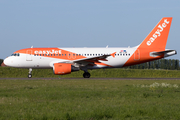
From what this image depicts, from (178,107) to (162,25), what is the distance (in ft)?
69.2

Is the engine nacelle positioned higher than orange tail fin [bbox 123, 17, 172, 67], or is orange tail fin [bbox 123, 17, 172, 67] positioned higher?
orange tail fin [bbox 123, 17, 172, 67]

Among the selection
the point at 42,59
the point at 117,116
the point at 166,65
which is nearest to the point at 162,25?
the point at 42,59

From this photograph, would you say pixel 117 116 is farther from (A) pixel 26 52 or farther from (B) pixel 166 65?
(B) pixel 166 65

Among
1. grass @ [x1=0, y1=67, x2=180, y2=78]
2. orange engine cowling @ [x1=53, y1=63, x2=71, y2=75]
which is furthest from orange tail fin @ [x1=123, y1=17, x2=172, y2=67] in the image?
grass @ [x1=0, y1=67, x2=180, y2=78]

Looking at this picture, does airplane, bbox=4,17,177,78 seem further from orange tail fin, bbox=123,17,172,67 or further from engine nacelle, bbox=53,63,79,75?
engine nacelle, bbox=53,63,79,75

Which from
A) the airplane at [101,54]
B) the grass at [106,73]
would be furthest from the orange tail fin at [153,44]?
the grass at [106,73]

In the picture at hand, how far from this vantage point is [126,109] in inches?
344

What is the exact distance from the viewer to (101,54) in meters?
28.3

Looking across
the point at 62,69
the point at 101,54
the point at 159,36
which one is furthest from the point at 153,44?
the point at 62,69

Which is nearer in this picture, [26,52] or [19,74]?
[26,52]

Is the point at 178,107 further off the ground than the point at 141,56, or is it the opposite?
the point at 141,56

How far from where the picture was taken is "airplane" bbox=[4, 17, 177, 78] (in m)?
27.8

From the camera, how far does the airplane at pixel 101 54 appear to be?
2778 cm

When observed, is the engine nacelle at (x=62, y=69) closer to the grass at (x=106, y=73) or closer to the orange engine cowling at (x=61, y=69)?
the orange engine cowling at (x=61, y=69)
